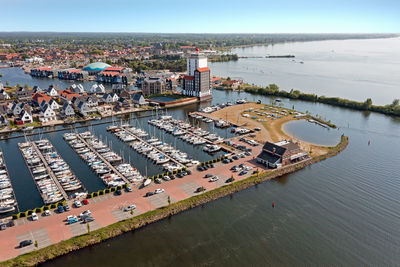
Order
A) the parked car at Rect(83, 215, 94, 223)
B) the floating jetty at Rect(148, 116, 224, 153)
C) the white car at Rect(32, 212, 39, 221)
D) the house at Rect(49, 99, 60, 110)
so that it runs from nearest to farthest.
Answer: the parked car at Rect(83, 215, 94, 223), the white car at Rect(32, 212, 39, 221), the floating jetty at Rect(148, 116, 224, 153), the house at Rect(49, 99, 60, 110)

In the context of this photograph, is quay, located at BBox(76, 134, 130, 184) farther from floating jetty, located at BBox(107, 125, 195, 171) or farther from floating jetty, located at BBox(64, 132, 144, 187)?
floating jetty, located at BBox(107, 125, 195, 171)

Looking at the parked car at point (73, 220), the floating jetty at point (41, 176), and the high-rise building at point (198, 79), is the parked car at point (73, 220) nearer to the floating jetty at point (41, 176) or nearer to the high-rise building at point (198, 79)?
the floating jetty at point (41, 176)

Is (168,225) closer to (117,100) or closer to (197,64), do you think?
(117,100)

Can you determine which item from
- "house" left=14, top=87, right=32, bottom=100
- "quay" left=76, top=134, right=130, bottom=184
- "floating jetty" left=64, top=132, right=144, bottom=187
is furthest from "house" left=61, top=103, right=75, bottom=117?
"house" left=14, top=87, right=32, bottom=100

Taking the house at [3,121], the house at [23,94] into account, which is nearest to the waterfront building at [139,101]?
the house at [3,121]

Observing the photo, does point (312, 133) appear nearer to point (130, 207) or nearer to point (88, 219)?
point (130, 207)

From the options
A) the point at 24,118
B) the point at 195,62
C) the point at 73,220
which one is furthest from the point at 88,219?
the point at 195,62
